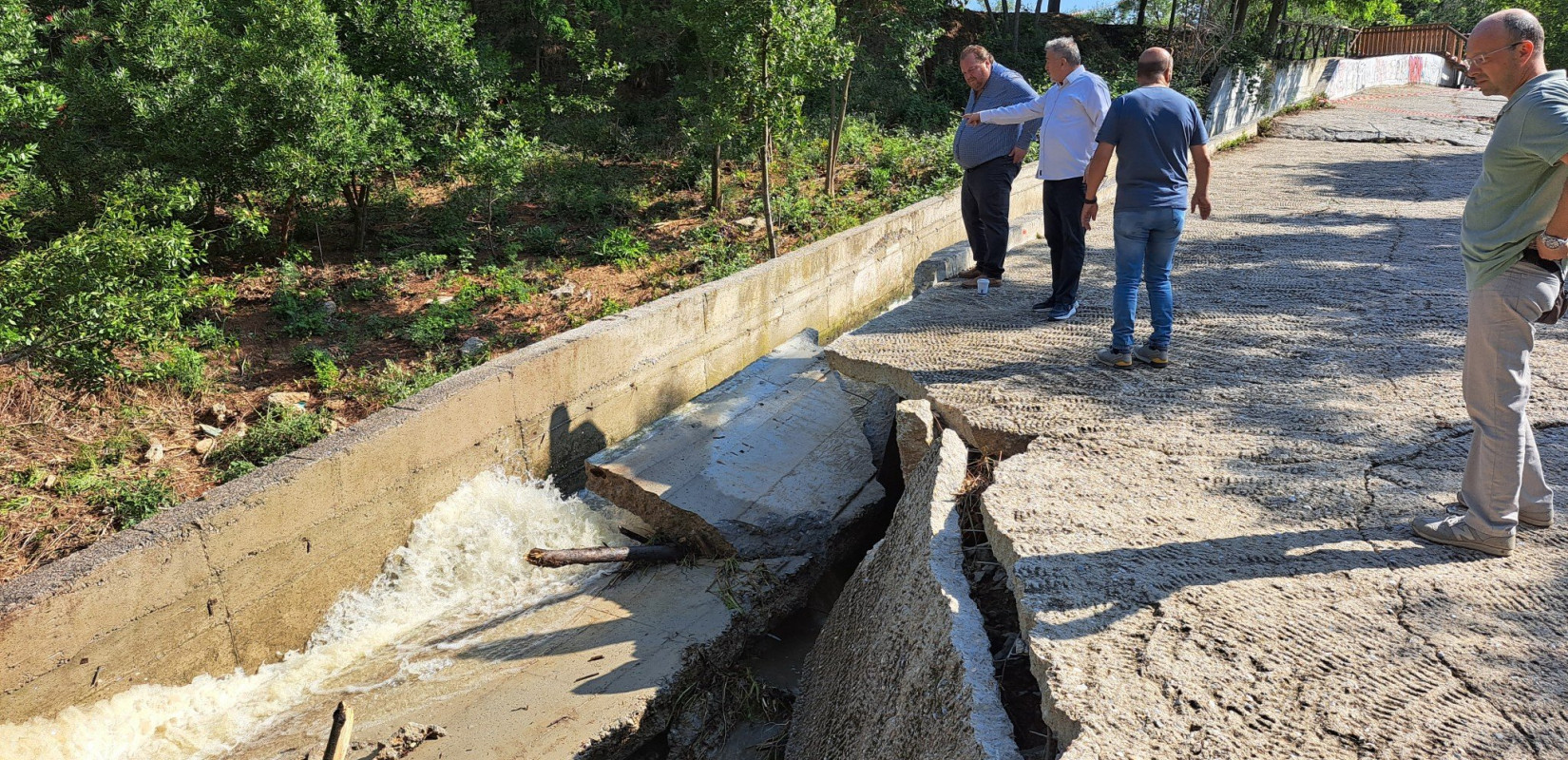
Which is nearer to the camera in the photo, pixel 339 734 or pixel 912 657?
pixel 912 657

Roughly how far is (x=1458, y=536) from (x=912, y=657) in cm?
184

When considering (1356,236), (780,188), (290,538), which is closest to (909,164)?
(780,188)

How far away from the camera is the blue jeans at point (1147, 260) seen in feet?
15.7

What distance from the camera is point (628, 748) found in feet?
13.8

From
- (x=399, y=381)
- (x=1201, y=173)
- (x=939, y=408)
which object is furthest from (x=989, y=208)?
(x=399, y=381)

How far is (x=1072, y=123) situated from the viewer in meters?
5.64

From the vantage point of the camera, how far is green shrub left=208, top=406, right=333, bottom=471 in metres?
5.59

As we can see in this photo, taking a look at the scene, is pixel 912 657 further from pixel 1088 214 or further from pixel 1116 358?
pixel 1088 214

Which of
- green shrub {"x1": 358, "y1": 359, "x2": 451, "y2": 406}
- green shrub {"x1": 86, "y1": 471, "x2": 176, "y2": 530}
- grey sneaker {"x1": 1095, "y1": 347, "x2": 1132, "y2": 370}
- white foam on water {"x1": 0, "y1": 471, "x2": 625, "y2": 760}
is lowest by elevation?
white foam on water {"x1": 0, "y1": 471, "x2": 625, "y2": 760}

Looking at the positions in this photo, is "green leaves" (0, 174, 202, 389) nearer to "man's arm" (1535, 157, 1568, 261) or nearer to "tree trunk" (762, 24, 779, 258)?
"tree trunk" (762, 24, 779, 258)

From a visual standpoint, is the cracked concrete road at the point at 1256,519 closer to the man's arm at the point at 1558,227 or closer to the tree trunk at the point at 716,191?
the man's arm at the point at 1558,227

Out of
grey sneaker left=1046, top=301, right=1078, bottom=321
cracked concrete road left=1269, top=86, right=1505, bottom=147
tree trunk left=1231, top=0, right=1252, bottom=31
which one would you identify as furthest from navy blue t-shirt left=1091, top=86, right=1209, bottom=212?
tree trunk left=1231, top=0, right=1252, bottom=31

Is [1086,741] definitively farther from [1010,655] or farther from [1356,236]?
[1356,236]

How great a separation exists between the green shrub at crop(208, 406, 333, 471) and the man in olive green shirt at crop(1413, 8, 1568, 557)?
5563 mm
